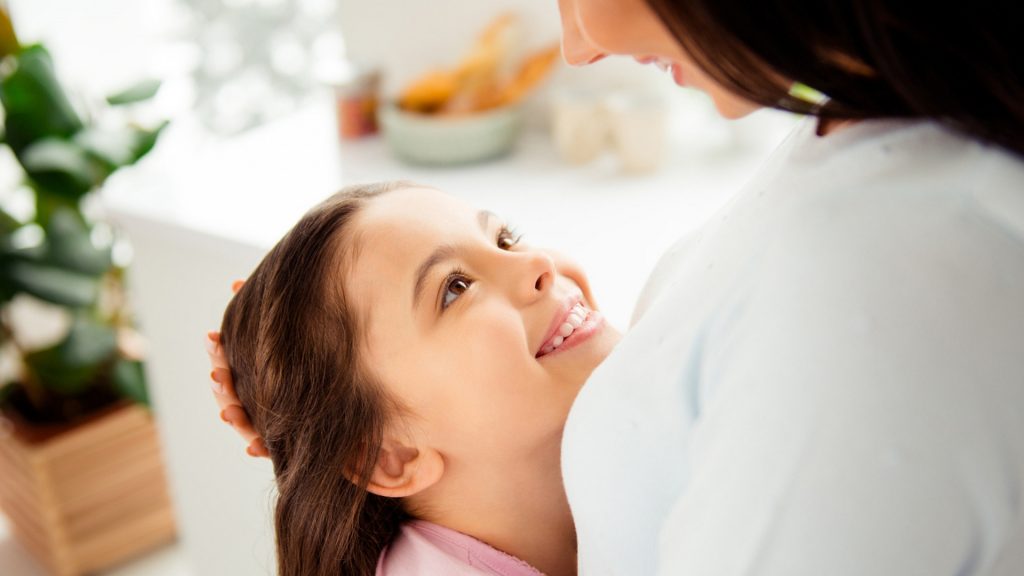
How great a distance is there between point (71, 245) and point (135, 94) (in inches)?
12.3

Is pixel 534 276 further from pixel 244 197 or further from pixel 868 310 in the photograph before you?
pixel 244 197

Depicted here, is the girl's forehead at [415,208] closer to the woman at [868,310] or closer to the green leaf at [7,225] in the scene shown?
the woman at [868,310]

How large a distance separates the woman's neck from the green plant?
1123 mm

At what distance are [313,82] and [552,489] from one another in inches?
81.4

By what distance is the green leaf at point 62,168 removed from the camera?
1.77m

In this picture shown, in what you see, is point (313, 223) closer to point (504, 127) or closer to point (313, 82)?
point (504, 127)

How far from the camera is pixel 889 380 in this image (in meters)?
0.48

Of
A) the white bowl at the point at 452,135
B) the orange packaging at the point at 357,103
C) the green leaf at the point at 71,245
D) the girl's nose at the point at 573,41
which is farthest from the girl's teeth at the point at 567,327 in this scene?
the green leaf at the point at 71,245

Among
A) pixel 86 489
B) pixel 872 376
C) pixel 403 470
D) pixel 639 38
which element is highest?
pixel 639 38

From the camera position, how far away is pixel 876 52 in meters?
0.49

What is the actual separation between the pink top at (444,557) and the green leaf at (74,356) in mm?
1224

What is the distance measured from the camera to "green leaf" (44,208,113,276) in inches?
74.4

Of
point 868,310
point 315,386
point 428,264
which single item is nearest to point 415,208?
point 428,264

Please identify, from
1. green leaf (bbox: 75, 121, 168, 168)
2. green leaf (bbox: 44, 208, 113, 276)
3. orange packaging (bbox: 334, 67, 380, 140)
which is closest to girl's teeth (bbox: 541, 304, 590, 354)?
orange packaging (bbox: 334, 67, 380, 140)
